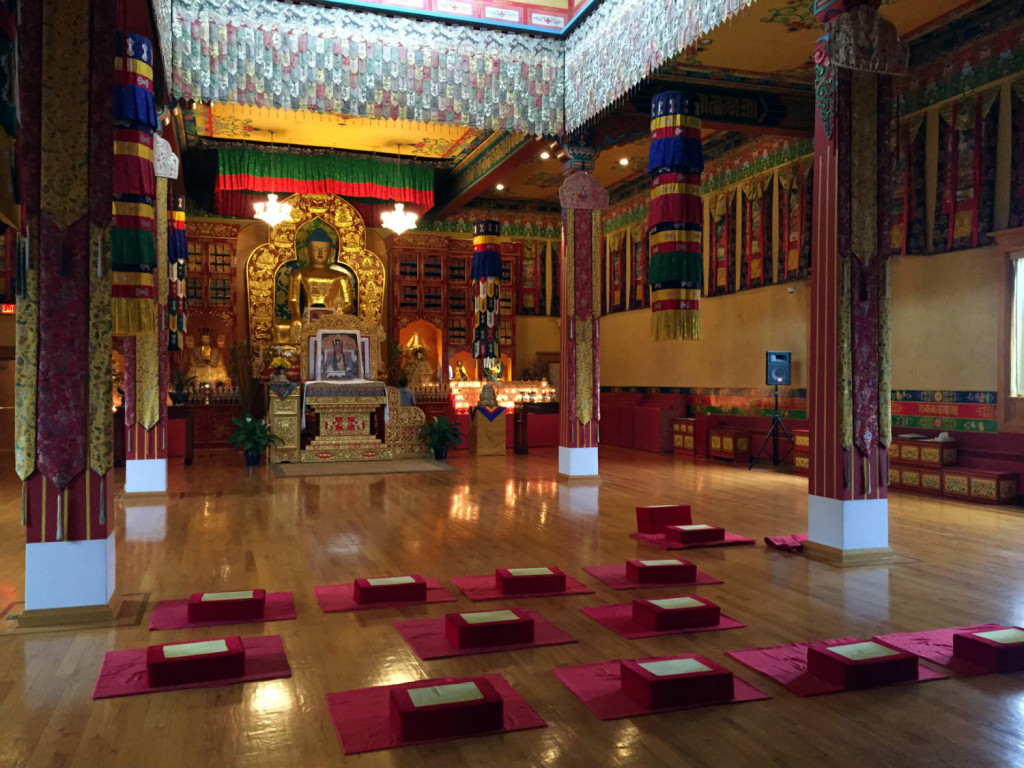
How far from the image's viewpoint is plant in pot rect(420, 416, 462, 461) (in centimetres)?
1171

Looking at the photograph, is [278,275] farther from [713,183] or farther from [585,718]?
[585,718]

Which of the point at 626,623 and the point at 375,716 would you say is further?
the point at 626,623

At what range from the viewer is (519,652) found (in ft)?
12.0

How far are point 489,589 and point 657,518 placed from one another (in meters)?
2.07

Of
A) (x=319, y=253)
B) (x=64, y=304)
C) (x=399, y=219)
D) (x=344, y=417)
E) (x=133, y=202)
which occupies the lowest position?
(x=344, y=417)

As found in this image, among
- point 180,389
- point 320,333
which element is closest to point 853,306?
point 320,333

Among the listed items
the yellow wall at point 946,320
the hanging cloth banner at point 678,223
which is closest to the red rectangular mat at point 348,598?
the hanging cloth banner at point 678,223

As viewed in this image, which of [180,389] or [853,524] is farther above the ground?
[180,389]

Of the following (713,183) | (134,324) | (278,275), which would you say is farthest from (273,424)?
(713,183)

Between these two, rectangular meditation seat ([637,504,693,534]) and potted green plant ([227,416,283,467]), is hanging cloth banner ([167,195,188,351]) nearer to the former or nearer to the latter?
potted green plant ([227,416,283,467])

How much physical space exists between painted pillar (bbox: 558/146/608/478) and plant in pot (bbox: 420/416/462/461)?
2.41 m

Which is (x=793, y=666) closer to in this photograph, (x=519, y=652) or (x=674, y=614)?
(x=674, y=614)

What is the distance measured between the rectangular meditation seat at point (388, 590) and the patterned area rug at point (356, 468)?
574 cm

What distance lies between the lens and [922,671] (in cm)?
340
